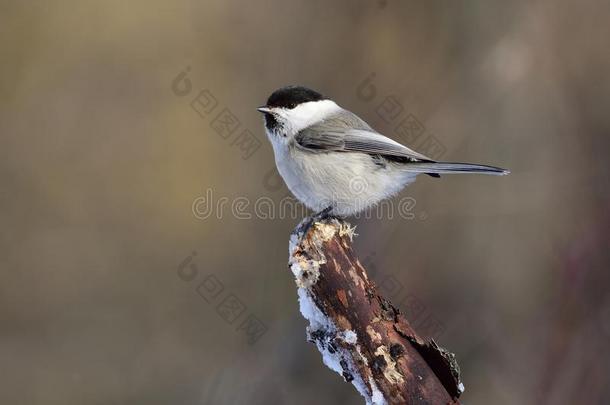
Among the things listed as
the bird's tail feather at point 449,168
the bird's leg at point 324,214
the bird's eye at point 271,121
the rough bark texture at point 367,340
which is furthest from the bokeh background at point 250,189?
the rough bark texture at point 367,340

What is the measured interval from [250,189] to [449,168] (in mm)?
2928

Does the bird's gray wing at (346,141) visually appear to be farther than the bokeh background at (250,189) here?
No

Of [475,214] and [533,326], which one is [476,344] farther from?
[475,214]

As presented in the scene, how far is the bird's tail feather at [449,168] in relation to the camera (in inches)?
114

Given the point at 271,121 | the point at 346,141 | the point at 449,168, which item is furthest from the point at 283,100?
the point at 449,168

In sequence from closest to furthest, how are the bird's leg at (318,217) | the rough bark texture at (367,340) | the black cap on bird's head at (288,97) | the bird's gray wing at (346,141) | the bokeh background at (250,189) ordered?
the rough bark texture at (367,340), the bird's leg at (318,217), the bird's gray wing at (346,141), the black cap on bird's head at (288,97), the bokeh background at (250,189)

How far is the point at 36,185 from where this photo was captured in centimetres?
596

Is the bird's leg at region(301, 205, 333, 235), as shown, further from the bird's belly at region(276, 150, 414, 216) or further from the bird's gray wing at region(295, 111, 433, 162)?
the bird's gray wing at region(295, 111, 433, 162)

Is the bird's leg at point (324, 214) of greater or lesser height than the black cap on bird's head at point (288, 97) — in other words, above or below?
below

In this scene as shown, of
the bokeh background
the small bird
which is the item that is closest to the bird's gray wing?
the small bird

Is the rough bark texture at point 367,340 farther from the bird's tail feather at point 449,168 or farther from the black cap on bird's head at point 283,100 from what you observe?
the black cap on bird's head at point 283,100

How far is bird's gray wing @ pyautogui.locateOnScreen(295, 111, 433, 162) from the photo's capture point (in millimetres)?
3253

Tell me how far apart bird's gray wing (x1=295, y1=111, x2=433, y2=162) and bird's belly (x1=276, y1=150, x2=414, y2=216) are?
47 mm

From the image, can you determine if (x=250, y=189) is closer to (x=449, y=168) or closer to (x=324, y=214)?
(x=324, y=214)
